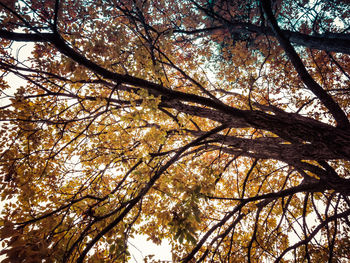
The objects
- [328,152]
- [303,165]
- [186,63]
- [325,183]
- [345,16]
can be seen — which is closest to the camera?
[328,152]

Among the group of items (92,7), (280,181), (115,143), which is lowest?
(115,143)

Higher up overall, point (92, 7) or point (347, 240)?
point (92, 7)

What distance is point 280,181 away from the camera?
5.67 metres

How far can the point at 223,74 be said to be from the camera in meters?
5.59

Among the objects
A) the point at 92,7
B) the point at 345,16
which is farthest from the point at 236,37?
the point at 92,7

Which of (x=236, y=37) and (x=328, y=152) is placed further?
(x=236, y=37)

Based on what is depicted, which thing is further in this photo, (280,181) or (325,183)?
(280,181)

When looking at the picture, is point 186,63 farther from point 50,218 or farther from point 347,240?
point 347,240

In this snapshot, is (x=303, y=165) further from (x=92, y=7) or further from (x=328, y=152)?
(x=92, y=7)

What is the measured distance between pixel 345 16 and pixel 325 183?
5.34 meters

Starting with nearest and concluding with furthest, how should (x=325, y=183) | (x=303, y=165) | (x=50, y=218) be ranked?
1. (x=50, y=218)
2. (x=325, y=183)
3. (x=303, y=165)

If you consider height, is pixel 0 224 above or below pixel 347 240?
below

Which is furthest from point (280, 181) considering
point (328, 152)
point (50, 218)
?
point (50, 218)

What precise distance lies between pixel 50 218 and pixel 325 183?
426 centimetres
